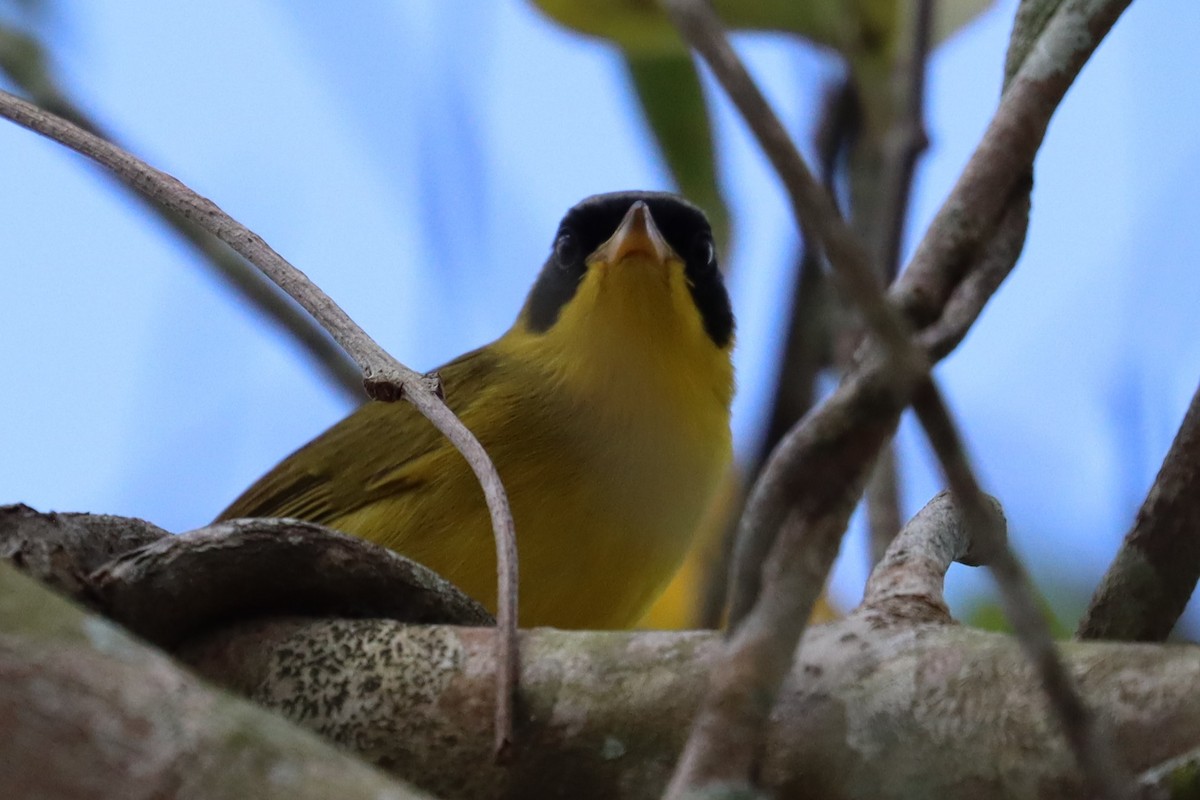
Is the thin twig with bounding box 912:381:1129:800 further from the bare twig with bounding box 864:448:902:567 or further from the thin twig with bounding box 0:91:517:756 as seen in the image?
the bare twig with bounding box 864:448:902:567

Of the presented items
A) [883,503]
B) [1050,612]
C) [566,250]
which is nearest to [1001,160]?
[1050,612]

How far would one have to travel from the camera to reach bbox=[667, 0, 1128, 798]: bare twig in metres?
1.06

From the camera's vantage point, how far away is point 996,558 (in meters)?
1.06

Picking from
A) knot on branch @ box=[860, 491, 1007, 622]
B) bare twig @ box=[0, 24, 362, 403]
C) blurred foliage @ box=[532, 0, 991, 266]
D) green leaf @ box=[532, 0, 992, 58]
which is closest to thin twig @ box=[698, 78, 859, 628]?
blurred foliage @ box=[532, 0, 991, 266]

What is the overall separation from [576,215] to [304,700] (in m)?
2.32

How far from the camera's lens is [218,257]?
4129 millimetres

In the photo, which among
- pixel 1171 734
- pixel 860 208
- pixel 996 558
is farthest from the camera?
pixel 860 208

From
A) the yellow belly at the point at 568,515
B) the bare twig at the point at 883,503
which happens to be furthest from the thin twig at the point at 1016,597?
the bare twig at the point at 883,503

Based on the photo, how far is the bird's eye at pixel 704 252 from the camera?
3.93 metres

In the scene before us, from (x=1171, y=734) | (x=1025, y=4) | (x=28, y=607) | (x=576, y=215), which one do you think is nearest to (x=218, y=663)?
Answer: (x=28, y=607)

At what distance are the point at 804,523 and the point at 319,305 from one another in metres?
0.78

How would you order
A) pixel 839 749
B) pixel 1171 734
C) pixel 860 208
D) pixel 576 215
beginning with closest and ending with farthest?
pixel 1171 734, pixel 839 749, pixel 576 215, pixel 860 208

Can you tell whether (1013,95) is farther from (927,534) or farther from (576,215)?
(576,215)

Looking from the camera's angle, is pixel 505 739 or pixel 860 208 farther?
pixel 860 208
